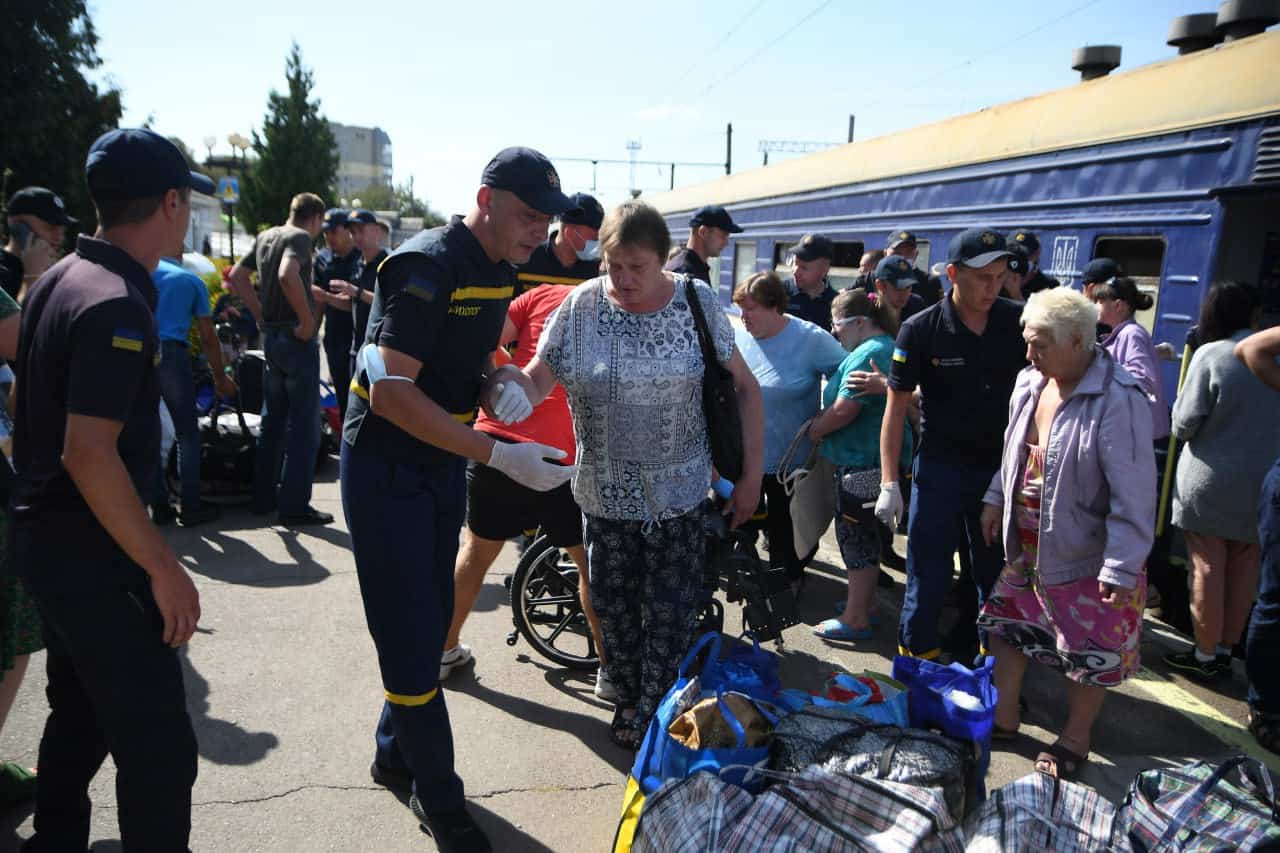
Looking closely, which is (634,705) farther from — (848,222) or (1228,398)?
(848,222)

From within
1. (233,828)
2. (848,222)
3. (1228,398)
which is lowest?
(233,828)

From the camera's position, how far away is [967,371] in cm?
335

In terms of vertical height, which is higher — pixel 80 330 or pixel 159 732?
pixel 80 330

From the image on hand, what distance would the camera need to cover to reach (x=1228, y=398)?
3834 millimetres

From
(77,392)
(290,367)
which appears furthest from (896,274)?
(77,392)

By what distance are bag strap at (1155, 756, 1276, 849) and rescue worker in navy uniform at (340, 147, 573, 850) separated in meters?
1.86

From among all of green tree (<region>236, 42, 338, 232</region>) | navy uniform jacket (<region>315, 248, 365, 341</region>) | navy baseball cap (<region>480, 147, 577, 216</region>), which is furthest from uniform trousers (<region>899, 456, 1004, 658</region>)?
green tree (<region>236, 42, 338, 232</region>)

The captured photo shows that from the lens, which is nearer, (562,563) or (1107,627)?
(1107,627)

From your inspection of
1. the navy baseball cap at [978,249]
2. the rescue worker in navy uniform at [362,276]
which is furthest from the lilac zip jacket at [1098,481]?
the rescue worker in navy uniform at [362,276]

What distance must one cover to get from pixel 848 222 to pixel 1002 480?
6031 mm

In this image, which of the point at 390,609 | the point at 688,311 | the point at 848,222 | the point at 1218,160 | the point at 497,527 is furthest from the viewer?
the point at 848,222

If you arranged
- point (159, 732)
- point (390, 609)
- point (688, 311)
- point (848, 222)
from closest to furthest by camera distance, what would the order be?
point (159, 732) < point (390, 609) < point (688, 311) < point (848, 222)

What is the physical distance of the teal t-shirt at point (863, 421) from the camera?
4.14 m

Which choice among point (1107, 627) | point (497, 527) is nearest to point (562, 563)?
point (497, 527)
